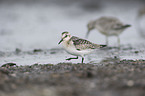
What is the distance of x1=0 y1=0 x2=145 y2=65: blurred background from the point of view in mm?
13836

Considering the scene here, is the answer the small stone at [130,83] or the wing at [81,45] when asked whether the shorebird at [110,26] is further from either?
the small stone at [130,83]

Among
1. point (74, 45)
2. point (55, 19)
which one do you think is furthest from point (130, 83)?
point (55, 19)

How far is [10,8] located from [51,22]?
448 centimetres

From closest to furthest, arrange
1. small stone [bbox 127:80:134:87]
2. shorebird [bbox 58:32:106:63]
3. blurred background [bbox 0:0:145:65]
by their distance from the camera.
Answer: small stone [bbox 127:80:134:87] → shorebird [bbox 58:32:106:63] → blurred background [bbox 0:0:145:65]

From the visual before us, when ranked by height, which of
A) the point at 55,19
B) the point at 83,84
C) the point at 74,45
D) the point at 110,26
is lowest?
the point at 83,84

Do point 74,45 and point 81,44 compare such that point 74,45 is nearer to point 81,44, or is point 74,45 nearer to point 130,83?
point 81,44

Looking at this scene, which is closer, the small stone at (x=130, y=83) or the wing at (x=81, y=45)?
the small stone at (x=130, y=83)

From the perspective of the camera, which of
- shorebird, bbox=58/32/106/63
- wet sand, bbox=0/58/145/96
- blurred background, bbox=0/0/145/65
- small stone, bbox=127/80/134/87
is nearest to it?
wet sand, bbox=0/58/145/96

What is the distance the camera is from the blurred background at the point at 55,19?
13.8 m

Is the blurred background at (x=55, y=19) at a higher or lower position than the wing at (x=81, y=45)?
higher

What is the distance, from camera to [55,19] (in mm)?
20891

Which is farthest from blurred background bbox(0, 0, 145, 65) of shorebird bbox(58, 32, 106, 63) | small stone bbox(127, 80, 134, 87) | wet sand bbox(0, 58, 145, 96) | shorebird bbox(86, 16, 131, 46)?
small stone bbox(127, 80, 134, 87)

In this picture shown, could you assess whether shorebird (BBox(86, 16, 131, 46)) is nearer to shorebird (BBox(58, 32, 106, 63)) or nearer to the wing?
the wing

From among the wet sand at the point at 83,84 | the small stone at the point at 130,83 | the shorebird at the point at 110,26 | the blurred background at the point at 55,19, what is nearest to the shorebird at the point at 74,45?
the wet sand at the point at 83,84
